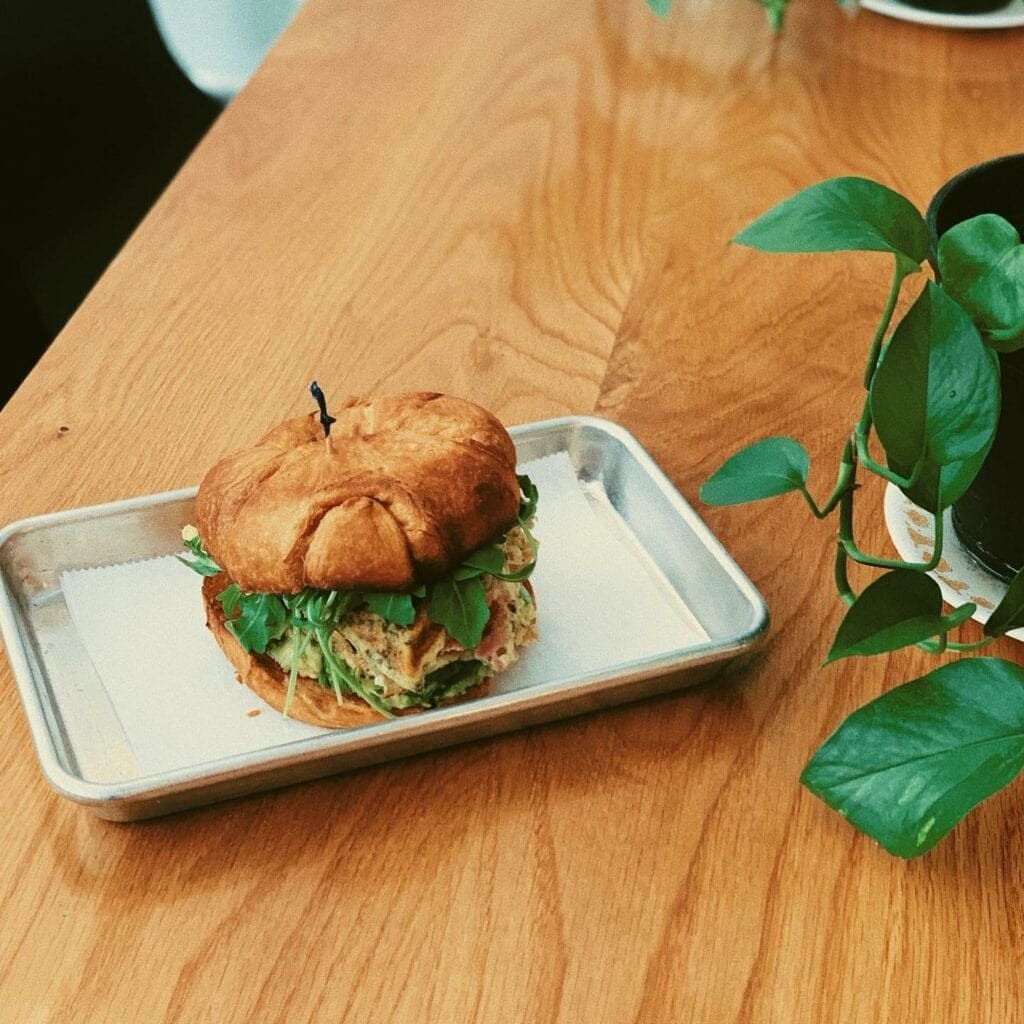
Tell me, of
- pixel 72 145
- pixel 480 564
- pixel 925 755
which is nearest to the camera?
pixel 925 755

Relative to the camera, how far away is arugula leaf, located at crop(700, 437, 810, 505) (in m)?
0.61

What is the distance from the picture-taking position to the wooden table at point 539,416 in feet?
1.80

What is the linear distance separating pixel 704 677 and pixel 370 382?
37cm

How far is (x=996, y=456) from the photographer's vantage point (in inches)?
26.3

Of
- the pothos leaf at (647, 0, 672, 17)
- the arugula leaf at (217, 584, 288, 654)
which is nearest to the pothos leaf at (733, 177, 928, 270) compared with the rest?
the arugula leaf at (217, 584, 288, 654)

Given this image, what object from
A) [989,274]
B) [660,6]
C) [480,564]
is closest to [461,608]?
[480,564]

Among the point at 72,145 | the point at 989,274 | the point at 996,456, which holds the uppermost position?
the point at 989,274

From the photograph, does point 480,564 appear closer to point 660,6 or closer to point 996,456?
point 996,456

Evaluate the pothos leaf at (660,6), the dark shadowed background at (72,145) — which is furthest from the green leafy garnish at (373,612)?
the pothos leaf at (660,6)

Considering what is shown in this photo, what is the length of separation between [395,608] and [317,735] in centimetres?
7

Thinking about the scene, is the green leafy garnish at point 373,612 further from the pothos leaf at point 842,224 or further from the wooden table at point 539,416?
the pothos leaf at point 842,224

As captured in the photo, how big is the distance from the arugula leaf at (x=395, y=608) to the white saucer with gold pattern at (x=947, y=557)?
0.27m

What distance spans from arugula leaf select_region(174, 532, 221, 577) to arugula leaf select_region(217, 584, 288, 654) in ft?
0.13

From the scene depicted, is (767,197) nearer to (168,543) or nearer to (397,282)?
(397,282)
